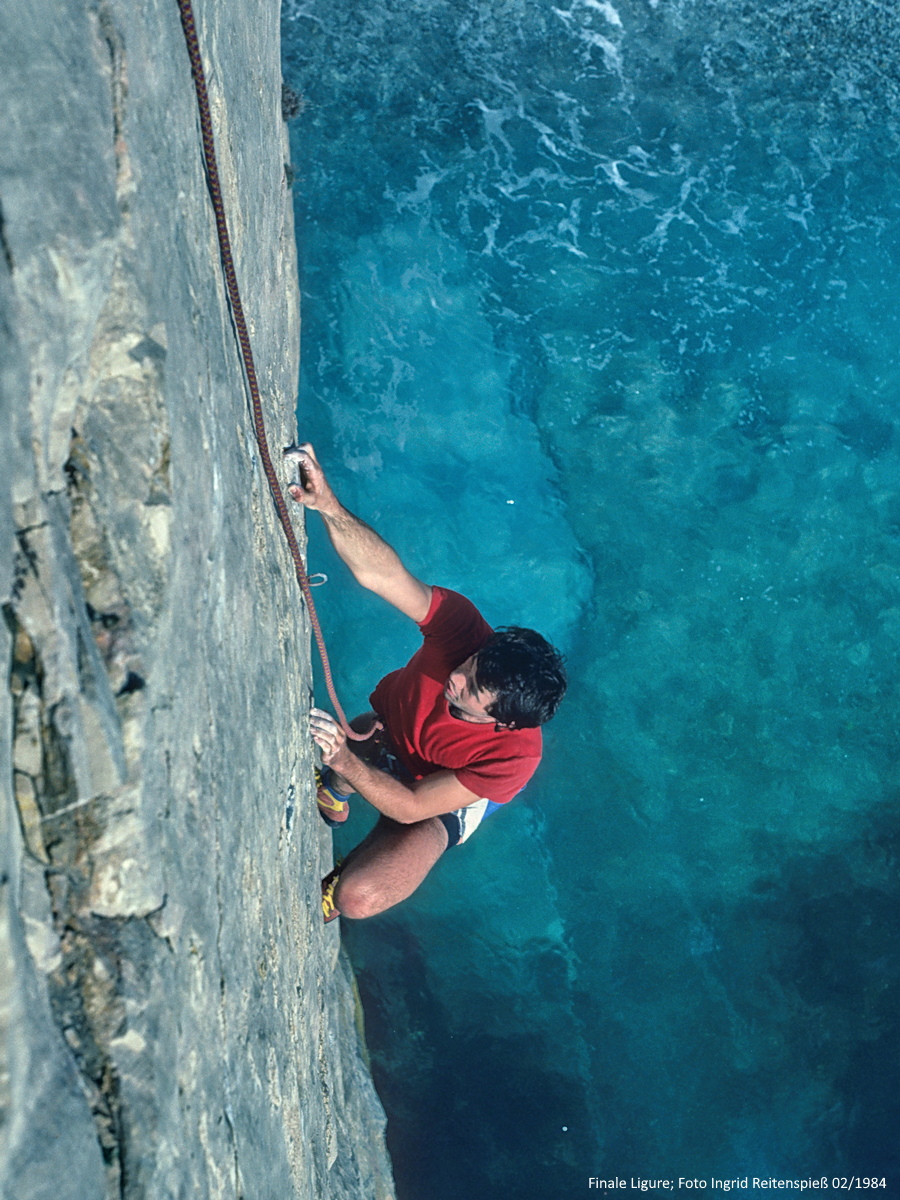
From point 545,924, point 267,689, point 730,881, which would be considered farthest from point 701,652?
point 267,689

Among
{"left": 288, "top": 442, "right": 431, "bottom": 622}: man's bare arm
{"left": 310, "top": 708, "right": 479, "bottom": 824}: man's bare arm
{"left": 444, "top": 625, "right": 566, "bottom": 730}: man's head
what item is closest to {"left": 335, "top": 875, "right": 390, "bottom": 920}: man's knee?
{"left": 310, "top": 708, "right": 479, "bottom": 824}: man's bare arm

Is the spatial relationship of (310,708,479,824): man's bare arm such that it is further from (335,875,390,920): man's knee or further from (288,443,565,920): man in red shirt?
(335,875,390,920): man's knee

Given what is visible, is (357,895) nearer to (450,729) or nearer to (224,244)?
(450,729)

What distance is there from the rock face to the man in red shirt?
3.57 ft

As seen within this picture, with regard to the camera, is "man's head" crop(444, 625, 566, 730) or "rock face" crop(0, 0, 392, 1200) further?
"man's head" crop(444, 625, 566, 730)

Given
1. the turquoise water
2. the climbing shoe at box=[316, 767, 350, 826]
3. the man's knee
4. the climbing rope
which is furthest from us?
the turquoise water

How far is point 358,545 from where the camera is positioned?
2.97m

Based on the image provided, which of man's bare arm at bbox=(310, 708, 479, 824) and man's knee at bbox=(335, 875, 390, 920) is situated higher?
man's bare arm at bbox=(310, 708, 479, 824)

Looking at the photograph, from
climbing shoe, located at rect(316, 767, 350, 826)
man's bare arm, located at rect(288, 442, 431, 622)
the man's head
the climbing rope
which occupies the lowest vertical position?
climbing shoe, located at rect(316, 767, 350, 826)

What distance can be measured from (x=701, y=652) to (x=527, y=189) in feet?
14.1

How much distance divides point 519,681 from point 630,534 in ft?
12.1

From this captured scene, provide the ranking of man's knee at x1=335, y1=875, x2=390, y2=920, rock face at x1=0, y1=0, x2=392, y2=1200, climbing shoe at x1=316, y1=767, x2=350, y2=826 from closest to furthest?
rock face at x1=0, y1=0, x2=392, y2=1200 → climbing shoe at x1=316, y1=767, x2=350, y2=826 → man's knee at x1=335, y1=875, x2=390, y2=920

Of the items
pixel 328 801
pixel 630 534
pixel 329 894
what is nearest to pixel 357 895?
pixel 329 894

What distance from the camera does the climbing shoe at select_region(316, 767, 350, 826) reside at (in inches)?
126
